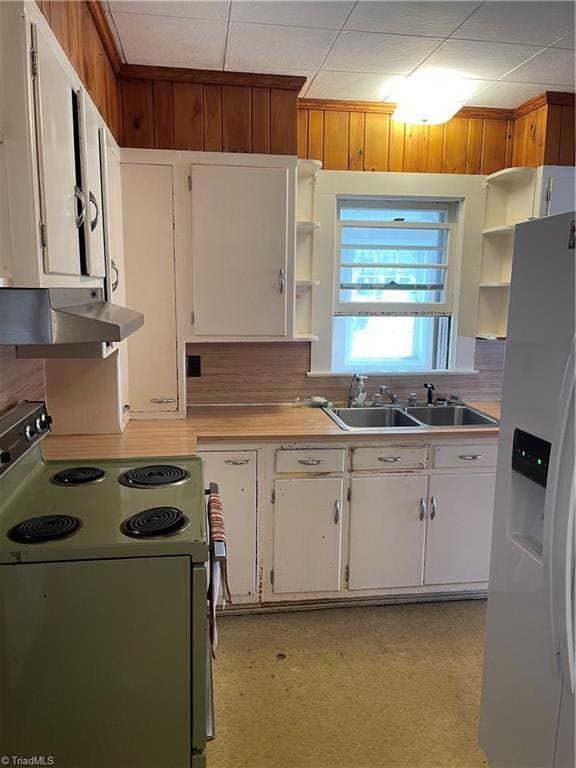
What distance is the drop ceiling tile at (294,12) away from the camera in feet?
6.51

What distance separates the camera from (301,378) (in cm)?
321

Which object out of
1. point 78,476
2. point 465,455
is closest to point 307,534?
point 465,455

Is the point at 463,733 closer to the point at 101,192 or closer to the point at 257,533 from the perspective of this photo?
the point at 257,533

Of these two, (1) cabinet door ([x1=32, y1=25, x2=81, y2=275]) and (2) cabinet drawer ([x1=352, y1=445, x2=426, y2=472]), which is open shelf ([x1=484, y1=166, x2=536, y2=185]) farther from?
(1) cabinet door ([x1=32, y1=25, x2=81, y2=275])

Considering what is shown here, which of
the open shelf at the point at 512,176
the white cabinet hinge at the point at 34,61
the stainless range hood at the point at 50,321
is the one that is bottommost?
the stainless range hood at the point at 50,321

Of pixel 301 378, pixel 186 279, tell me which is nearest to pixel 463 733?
pixel 301 378

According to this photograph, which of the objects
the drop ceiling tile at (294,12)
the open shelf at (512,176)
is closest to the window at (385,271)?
the open shelf at (512,176)

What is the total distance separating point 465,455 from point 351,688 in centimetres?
119

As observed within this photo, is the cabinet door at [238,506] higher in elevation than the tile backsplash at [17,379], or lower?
lower

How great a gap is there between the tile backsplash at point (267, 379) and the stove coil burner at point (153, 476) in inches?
47.0

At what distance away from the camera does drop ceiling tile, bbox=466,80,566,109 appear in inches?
108

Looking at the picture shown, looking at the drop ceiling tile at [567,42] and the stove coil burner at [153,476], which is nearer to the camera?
the stove coil burner at [153,476]

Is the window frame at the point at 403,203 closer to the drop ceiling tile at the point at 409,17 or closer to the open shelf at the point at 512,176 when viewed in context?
the open shelf at the point at 512,176

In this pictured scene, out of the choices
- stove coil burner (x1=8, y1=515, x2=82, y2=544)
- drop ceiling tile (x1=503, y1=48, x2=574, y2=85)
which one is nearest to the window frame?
drop ceiling tile (x1=503, y1=48, x2=574, y2=85)
